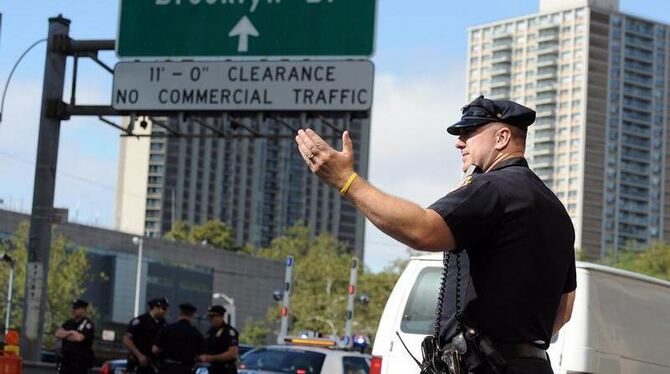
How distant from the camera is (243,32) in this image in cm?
1948

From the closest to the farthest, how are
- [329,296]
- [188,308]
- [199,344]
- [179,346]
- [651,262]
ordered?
[188,308], [179,346], [199,344], [651,262], [329,296]

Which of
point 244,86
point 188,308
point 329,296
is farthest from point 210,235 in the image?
point 188,308

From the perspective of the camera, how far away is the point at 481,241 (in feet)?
15.4

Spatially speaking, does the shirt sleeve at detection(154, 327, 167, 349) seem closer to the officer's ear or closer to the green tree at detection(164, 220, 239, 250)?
the officer's ear

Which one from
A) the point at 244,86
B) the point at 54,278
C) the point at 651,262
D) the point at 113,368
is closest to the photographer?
the point at 244,86

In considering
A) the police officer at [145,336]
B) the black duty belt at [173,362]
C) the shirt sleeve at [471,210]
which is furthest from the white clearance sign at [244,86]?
the shirt sleeve at [471,210]

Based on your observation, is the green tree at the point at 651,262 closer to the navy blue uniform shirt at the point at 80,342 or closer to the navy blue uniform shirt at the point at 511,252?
the navy blue uniform shirt at the point at 80,342

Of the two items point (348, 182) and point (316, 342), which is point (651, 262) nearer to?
point (316, 342)

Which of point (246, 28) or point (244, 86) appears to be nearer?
point (246, 28)

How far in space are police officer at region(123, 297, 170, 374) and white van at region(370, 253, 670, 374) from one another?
5.51m

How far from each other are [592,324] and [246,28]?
969 cm

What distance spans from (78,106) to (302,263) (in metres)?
94.9

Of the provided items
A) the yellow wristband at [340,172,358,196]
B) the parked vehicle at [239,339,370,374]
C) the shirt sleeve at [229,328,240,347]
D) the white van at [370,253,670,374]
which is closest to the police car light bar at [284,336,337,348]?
the parked vehicle at [239,339,370,374]

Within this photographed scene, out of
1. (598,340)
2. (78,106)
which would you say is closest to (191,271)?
(78,106)
